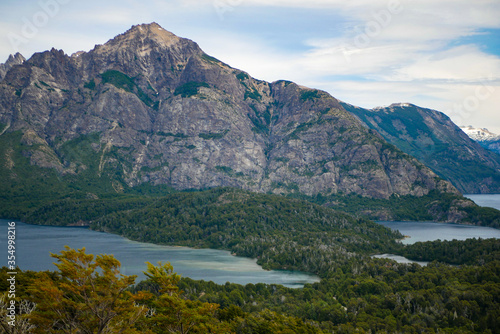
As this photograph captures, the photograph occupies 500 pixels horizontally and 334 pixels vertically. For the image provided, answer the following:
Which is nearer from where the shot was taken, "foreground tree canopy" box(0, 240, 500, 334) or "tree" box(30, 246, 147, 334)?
"tree" box(30, 246, 147, 334)

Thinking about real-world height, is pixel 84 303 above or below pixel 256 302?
above

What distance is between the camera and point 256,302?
431ft

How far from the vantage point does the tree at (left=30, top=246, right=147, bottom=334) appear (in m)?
37.7

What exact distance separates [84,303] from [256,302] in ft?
327

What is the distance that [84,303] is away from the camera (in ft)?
126

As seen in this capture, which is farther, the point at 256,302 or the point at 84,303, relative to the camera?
the point at 256,302

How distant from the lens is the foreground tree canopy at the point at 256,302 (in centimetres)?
3878

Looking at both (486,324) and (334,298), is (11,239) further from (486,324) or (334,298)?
(334,298)

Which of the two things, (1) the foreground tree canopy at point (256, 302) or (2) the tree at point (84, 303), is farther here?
(1) the foreground tree canopy at point (256, 302)

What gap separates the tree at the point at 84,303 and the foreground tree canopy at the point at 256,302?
0.09 m

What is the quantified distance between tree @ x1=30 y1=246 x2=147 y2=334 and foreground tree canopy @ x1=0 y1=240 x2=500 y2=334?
9 cm

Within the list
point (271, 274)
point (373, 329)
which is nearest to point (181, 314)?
point (373, 329)

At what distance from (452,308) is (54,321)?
111 metres

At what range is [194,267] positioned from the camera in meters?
196
